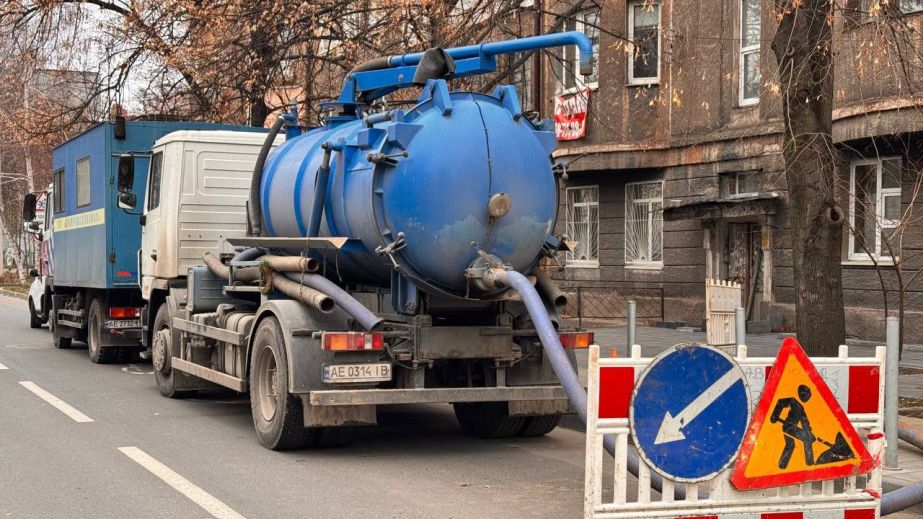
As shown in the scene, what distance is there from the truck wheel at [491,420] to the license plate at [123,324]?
7446mm

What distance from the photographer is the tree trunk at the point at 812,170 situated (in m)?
10.6

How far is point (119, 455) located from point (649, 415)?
501 cm

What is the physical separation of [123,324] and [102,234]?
136 centimetres

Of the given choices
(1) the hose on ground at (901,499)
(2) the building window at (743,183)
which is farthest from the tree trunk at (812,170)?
(2) the building window at (743,183)

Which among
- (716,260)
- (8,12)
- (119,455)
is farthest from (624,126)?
(119,455)

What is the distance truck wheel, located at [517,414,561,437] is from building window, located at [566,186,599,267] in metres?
16.3

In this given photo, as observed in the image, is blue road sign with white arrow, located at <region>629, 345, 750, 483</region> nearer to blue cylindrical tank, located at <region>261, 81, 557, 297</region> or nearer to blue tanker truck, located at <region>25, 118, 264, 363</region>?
blue cylindrical tank, located at <region>261, 81, 557, 297</region>

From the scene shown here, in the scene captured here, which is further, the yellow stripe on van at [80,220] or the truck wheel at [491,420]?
the yellow stripe on van at [80,220]

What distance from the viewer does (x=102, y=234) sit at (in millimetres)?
15992

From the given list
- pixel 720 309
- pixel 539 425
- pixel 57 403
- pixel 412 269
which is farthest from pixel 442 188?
pixel 720 309

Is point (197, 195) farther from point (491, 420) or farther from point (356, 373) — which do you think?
point (356, 373)

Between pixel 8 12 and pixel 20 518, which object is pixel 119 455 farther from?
pixel 8 12

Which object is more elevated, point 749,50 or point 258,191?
point 749,50

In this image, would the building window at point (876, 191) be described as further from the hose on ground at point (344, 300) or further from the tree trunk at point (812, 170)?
the hose on ground at point (344, 300)
